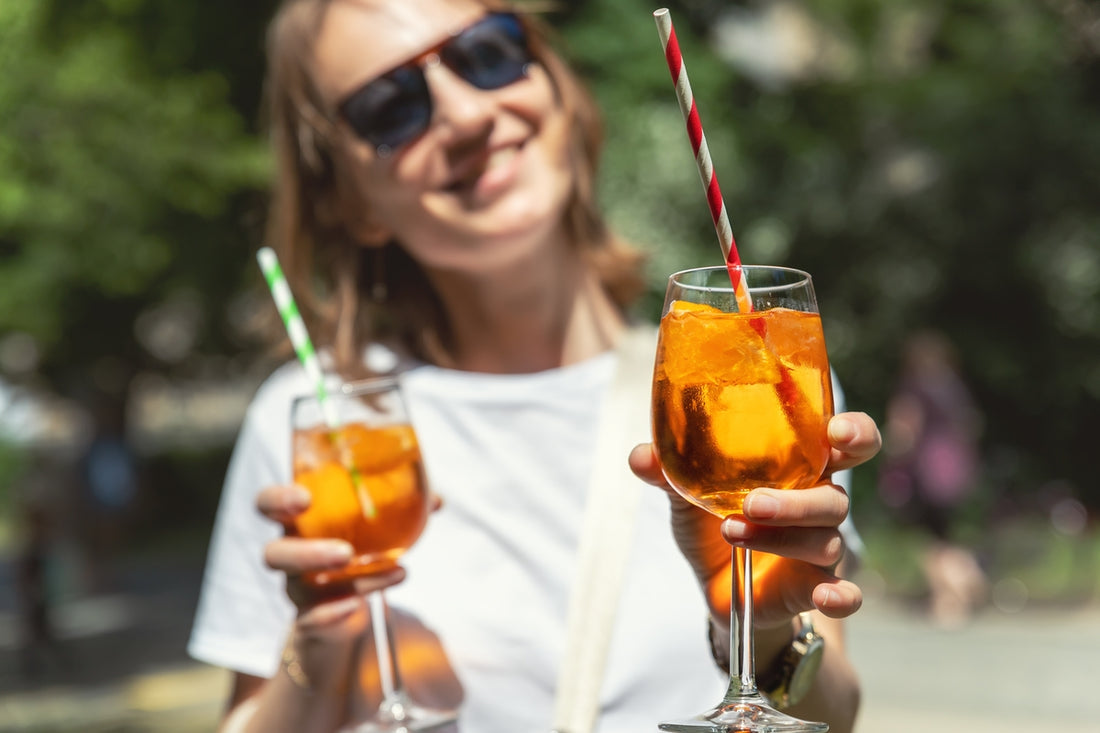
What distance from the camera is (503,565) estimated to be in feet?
8.21

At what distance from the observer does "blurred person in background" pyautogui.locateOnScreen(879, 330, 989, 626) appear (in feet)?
33.6

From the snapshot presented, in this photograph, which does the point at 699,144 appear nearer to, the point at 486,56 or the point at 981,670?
the point at 486,56

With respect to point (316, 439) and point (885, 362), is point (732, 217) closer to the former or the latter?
point (885, 362)

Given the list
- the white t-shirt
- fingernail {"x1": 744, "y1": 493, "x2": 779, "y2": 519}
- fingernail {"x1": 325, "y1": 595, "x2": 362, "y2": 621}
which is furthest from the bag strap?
fingernail {"x1": 744, "y1": 493, "x2": 779, "y2": 519}

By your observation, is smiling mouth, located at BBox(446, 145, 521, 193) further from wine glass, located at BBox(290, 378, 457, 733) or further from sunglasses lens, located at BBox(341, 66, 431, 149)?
wine glass, located at BBox(290, 378, 457, 733)

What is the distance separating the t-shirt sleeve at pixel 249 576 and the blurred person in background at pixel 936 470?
858 cm

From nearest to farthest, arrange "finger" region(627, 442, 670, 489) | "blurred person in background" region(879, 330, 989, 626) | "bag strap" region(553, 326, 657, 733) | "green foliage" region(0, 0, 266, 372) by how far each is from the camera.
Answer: "finger" region(627, 442, 670, 489) < "bag strap" region(553, 326, 657, 733) < "green foliage" region(0, 0, 266, 372) < "blurred person in background" region(879, 330, 989, 626)

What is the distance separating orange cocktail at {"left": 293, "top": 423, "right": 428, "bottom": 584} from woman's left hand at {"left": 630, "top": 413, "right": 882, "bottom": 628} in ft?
1.82

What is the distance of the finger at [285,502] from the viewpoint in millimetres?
2131

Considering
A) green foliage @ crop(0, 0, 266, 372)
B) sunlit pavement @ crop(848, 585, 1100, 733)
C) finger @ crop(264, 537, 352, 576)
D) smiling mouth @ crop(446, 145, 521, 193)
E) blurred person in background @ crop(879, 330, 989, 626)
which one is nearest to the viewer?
finger @ crop(264, 537, 352, 576)

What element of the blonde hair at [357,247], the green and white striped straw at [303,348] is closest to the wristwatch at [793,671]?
the green and white striped straw at [303,348]

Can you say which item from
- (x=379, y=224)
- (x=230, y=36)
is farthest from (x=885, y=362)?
(x=379, y=224)

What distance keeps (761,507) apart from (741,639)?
241mm

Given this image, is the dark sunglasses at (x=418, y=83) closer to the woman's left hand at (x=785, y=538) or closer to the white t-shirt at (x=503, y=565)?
the white t-shirt at (x=503, y=565)
